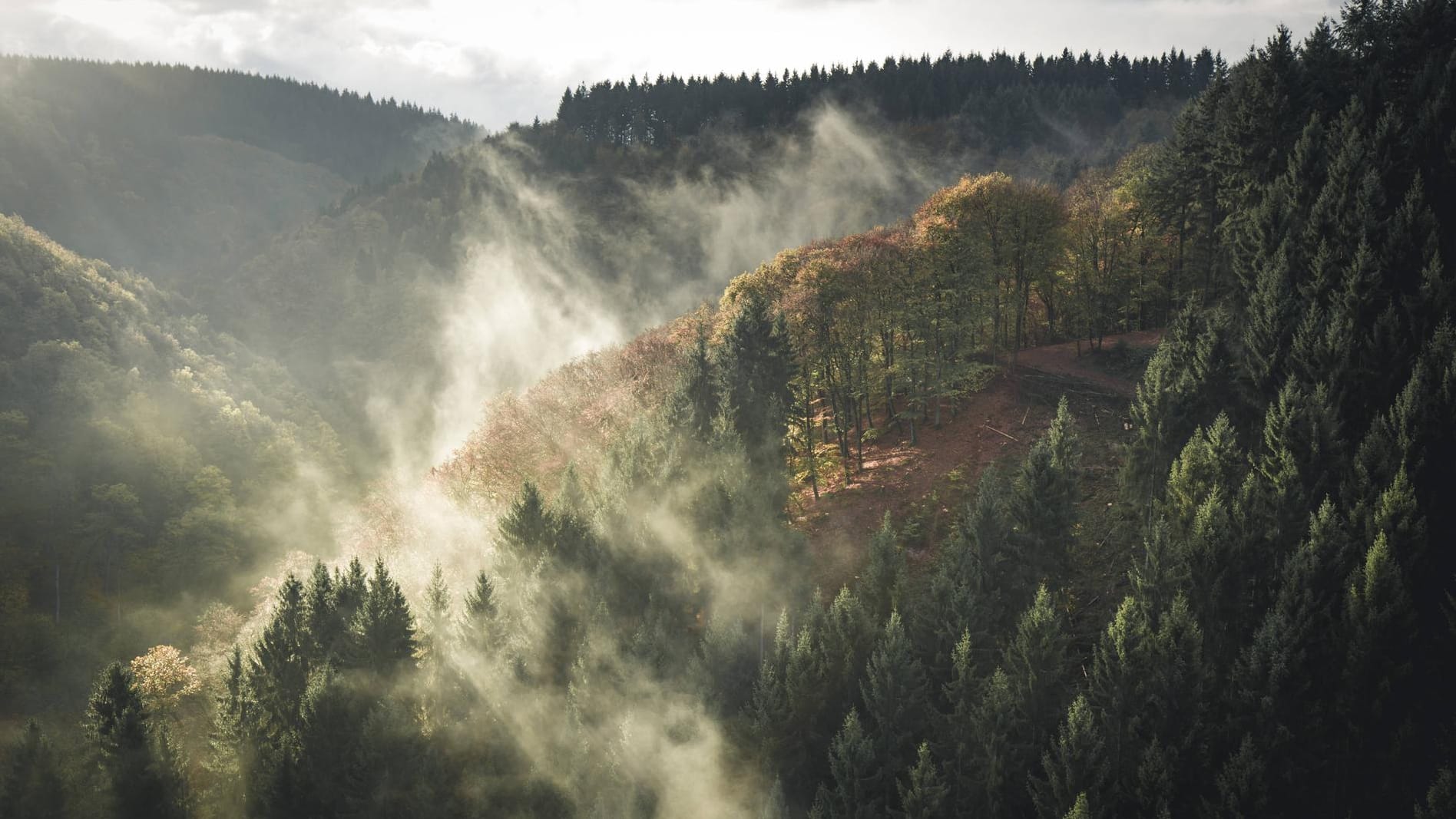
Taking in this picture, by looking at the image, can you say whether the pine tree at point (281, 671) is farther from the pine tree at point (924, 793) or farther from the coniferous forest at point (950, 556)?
the pine tree at point (924, 793)

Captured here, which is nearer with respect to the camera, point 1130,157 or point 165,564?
point 1130,157

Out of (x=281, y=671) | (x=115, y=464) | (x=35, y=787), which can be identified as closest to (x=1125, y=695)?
(x=281, y=671)

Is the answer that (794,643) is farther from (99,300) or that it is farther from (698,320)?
(99,300)

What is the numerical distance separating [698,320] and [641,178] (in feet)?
359

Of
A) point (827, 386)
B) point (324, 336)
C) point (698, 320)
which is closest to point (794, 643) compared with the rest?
point (827, 386)

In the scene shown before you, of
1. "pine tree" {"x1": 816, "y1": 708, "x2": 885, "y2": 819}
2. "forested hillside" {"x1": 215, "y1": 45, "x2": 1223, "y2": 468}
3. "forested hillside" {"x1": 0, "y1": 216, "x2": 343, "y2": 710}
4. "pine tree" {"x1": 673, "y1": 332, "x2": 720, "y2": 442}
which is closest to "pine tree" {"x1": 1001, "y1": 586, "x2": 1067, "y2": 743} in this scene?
"pine tree" {"x1": 816, "y1": 708, "x2": 885, "y2": 819}

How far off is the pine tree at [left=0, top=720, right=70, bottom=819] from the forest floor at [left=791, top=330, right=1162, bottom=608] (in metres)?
41.9

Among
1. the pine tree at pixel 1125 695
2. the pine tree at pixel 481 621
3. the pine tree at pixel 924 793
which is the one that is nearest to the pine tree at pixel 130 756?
the pine tree at pixel 481 621

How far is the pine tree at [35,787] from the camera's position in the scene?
42.4m

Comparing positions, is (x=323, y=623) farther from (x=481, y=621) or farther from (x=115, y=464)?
(x=115, y=464)

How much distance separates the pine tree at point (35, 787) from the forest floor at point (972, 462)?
4192 cm

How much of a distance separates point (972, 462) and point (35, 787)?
53.2m

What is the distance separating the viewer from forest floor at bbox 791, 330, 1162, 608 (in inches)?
1700

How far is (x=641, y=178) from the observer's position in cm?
16100
